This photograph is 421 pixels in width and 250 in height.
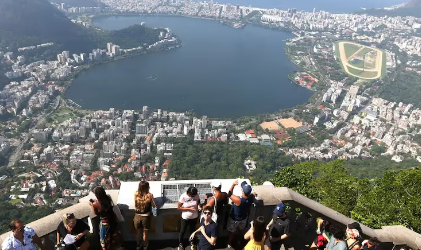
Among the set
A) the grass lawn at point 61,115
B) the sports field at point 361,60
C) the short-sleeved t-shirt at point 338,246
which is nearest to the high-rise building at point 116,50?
the grass lawn at point 61,115

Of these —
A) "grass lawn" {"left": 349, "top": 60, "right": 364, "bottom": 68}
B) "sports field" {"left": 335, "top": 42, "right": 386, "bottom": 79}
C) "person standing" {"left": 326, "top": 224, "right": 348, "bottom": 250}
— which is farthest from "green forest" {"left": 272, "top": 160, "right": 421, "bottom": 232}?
"grass lawn" {"left": 349, "top": 60, "right": 364, "bottom": 68}

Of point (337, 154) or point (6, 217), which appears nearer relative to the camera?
point (6, 217)

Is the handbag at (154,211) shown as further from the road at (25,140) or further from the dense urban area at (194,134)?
the road at (25,140)

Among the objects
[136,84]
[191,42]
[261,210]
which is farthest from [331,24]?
[261,210]

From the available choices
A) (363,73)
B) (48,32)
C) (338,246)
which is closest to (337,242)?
(338,246)

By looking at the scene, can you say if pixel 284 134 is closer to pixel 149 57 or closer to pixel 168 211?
pixel 168 211

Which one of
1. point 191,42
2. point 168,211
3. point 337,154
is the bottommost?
point 337,154
